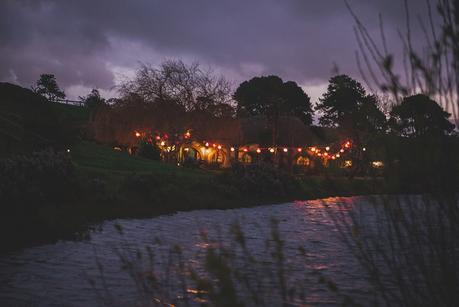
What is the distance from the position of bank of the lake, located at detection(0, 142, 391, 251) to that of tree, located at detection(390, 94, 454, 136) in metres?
0.43

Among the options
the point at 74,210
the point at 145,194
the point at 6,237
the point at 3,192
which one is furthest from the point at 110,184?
the point at 6,237

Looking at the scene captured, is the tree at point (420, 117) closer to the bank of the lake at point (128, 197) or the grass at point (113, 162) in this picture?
the bank of the lake at point (128, 197)

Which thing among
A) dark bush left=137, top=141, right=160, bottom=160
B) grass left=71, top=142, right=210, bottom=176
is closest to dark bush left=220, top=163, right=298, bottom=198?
grass left=71, top=142, right=210, bottom=176

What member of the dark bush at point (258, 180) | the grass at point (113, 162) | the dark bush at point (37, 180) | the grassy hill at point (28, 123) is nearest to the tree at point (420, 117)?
the dark bush at point (37, 180)

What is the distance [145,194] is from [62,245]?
6.91 meters

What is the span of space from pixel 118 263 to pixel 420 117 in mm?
4818

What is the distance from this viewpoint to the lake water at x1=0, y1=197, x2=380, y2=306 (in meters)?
4.91

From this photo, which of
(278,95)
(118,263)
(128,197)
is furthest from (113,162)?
(278,95)

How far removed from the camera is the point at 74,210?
11.0 metres

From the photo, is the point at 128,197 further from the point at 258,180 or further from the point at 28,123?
the point at 28,123

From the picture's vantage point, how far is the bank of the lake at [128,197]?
7.82m

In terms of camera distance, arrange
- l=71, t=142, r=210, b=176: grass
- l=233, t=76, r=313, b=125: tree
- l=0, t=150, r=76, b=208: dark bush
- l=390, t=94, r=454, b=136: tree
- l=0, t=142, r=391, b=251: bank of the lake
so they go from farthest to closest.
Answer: l=233, t=76, r=313, b=125: tree, l=71, t=142, r=210, b=176: grass, l=0, t=150, r=76, b=208: dark bush, l=0, t=142, r=391, b=251: bank of the lake, l=390, t=94, r=454, b=136: tree

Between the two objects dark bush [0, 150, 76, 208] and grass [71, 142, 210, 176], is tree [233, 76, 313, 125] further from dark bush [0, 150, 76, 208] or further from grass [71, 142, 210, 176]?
dark bush [0, 150, 76, 208]

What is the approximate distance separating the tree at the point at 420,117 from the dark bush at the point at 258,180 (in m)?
15.7
